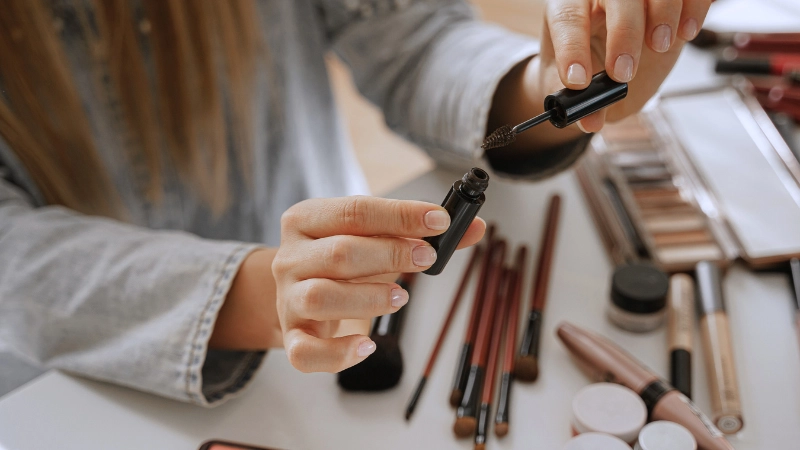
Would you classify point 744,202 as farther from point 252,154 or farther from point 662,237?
point 252,154

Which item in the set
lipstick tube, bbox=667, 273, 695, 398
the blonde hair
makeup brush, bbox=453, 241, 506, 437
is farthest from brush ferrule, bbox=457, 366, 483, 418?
the blonde hair

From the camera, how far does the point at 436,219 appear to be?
0.87ft

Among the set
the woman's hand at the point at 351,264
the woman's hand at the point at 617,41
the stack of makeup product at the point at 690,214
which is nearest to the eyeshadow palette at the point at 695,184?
the stack of makeup product at the point at 690,214

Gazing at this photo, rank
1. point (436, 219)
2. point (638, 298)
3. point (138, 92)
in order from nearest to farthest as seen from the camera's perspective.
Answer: point (436, 219) < point (638, 298) < point (138, 92)

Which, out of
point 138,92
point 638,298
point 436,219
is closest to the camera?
point 436,219

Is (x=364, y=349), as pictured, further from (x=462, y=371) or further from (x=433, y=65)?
(x=433, y=65)

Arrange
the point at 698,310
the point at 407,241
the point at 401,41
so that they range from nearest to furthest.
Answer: the point at 407,241 < the point at 698,310 < the point at 401,41

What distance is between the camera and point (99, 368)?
0.34 metres

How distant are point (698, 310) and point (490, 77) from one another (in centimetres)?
19

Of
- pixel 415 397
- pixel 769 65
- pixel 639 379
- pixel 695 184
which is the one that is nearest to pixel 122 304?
pixel 415 397

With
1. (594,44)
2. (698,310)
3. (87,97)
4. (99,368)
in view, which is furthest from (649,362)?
(87,97)

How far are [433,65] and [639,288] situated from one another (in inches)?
8.9

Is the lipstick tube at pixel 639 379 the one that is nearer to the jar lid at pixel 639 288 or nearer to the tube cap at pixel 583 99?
the jar lid at pixel 639 288

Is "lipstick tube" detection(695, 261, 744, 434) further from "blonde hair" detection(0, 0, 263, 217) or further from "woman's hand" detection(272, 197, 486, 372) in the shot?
"blonde hair" detection(0, 0, 263, 217)
